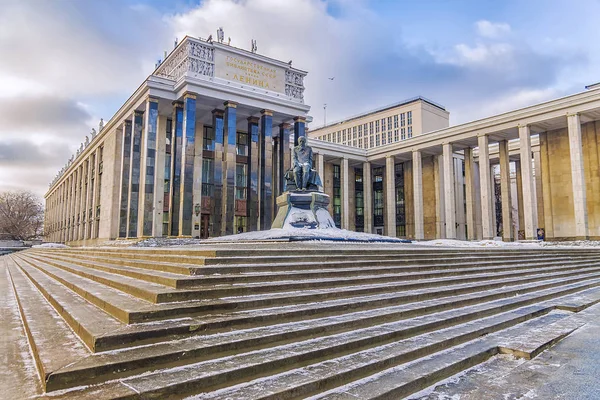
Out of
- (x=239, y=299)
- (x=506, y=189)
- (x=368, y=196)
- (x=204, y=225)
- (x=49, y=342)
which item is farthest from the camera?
(x=368, y=196)

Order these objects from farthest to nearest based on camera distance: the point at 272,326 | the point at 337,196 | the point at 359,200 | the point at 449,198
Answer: the point at 359,200 < the point at 337,196 < the point at 449,198 < the point at 272,326

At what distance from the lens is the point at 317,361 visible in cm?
406

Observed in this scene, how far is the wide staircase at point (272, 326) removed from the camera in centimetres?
336

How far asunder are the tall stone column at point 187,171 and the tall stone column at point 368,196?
67.2ft

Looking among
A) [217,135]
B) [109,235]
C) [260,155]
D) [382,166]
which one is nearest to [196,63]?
[217,135]

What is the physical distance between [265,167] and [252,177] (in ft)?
4.40

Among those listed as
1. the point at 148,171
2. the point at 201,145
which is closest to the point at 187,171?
the point at 148,171

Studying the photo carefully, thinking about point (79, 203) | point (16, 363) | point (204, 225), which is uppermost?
point (79, 203)

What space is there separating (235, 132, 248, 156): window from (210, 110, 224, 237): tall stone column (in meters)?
3.94

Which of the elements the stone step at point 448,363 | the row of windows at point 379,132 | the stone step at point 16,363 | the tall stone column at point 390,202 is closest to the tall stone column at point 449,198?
the tall stone column at point 390,202

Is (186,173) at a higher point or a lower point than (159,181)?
higher

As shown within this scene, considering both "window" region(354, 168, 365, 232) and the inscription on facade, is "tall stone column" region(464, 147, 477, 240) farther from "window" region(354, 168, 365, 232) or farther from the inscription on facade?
the inscription on facade

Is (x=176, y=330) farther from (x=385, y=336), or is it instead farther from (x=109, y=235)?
(x=109, y=235)

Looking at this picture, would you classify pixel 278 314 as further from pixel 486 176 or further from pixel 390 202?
pixel 390 202
